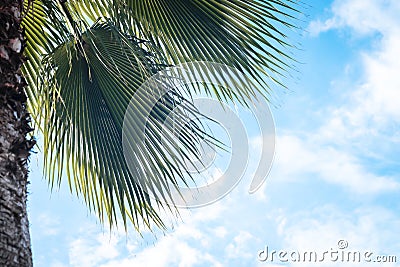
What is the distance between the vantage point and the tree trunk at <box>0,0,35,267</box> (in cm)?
164

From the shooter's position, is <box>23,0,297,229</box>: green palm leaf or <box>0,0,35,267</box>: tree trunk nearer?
<box>0,0,35,267</box>: tree trunk

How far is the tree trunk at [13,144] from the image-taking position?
1636 mm

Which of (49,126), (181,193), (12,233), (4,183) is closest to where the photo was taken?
(12,233)

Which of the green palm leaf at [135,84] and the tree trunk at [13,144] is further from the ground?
the green palm leaf at [135,84]

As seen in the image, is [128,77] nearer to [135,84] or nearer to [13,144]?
[135,84]

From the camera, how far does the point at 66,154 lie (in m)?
3.30

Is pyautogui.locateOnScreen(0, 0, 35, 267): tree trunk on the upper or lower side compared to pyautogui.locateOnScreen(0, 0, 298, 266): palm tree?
lower

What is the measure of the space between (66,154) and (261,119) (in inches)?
48.0

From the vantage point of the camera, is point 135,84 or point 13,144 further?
point 135,84

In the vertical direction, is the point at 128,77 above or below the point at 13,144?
above

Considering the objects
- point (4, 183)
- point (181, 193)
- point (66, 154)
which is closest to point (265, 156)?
point (181, 193)

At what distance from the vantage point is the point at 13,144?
1.88 metres

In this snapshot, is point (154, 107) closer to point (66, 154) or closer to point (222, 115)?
point (222, 115)

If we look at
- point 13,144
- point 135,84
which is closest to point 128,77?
point 135,84
